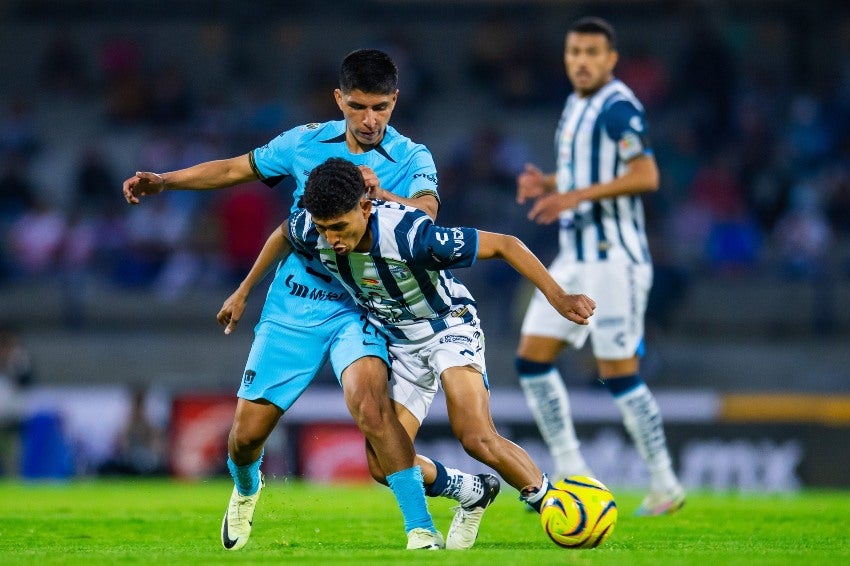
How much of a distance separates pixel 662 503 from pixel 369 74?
11.6 feet

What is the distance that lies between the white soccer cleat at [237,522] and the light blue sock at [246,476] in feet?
0.10

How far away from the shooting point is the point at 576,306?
6.04 m

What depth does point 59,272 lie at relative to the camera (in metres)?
16.7

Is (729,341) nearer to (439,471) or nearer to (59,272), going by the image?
(59,272)

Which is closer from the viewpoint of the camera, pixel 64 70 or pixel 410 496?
pixel 410 496

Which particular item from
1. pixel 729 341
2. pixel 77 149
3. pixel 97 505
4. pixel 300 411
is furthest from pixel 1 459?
pixel 729 341

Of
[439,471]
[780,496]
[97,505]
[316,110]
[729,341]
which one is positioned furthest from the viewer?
[316,110]

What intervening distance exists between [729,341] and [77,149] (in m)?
9.41

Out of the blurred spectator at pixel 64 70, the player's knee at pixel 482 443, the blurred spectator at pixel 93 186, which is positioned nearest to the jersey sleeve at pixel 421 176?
the player's knee at pixel 482 443

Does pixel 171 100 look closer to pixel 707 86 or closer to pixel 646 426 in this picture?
pixel 707 86

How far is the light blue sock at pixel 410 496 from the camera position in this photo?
619 centimetres

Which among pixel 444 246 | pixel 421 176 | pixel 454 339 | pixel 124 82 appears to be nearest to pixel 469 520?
pixel 454 339

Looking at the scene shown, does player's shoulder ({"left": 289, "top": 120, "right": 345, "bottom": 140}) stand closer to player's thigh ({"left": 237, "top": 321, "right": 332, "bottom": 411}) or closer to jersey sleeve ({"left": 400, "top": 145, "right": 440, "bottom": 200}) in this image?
jersey sleeve ({"left": 400, "top": 145, "right": 440, "bottom": 200})

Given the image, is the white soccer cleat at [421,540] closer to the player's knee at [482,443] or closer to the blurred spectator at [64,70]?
the player's knee at [482,443]
